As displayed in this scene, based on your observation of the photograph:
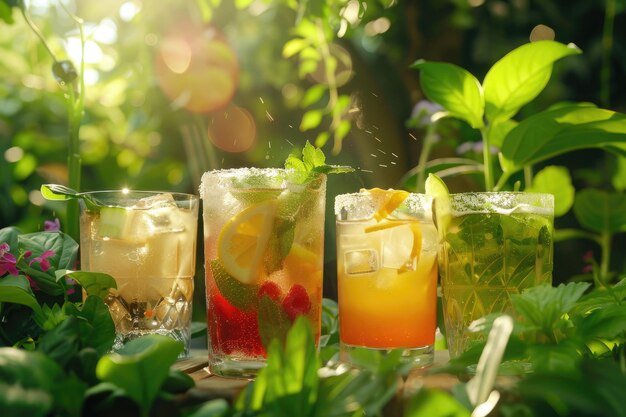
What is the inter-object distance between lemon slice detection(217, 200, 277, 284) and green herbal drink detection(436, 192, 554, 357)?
0.97 ft

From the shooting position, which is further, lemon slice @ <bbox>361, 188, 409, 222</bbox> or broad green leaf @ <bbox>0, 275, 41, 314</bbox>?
lemon slice @ <bbox>361, 188, 409, 222</bbox>

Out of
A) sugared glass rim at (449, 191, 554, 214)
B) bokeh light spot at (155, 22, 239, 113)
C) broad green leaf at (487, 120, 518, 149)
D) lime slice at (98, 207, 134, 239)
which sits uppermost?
bokeh light spot at (155, 22, 239, 113)

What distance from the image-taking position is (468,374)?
38.6 inches

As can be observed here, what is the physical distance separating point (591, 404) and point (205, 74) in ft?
7.68

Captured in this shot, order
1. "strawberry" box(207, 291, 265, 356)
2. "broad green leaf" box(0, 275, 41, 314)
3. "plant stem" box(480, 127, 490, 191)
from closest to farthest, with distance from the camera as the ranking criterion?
"broad green leaf" box(0, 275, 41, 314), "strawberry" box(207, 291, 265, 356), "plant stem" box(480, 127, 490, 191)

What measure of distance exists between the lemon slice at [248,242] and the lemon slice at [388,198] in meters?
0.17

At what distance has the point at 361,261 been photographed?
3.76 ft

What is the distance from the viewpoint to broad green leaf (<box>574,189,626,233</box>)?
175cm

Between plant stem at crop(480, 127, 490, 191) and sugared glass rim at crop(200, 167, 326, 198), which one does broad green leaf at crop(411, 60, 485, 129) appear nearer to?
plant stem at crop(480, 127, 490, 191)

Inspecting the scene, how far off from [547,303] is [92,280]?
65 cm

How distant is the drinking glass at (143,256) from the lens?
121 cm

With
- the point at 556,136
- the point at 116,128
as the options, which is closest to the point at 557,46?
the point at 556,136

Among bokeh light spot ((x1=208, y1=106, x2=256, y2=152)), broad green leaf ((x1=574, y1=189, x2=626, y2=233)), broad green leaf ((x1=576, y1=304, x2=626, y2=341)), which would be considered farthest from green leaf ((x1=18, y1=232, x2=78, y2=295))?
bokeh light spot ((x1=208, y1=106, x2=256, y2=152))

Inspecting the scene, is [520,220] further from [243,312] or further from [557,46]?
[243,312]
